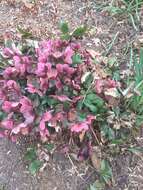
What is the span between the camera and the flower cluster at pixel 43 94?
353cm

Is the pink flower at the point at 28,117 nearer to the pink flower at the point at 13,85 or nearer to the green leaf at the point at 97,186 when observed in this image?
the pink flower at the point at 13,85

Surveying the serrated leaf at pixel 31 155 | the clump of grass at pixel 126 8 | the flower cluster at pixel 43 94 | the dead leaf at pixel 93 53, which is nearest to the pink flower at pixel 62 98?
the flower cluster at pixel 43 94

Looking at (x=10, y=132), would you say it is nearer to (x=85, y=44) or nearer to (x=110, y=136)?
(x=110, y=136)

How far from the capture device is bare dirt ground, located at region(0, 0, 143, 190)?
3.70 m

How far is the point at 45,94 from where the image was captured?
3.61m

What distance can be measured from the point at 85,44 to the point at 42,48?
0.54 meters

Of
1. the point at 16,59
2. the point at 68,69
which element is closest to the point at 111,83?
the point at 68,69

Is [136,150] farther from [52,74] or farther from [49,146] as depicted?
[52,74]

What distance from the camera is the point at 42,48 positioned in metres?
3.75

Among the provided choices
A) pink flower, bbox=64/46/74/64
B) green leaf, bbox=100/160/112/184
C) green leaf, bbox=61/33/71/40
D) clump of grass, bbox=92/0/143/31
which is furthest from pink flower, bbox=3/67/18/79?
clump of grass, bbox=92/0/143/31

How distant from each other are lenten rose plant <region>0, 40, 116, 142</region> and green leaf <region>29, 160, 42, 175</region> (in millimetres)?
180

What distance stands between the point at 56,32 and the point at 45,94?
813mm

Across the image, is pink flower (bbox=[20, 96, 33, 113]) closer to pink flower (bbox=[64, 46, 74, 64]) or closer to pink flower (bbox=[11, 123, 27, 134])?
pink flower (bbox=[11, 123, 27, 134])

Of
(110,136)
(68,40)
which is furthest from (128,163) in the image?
(68,40)
